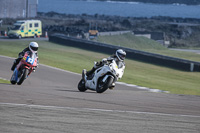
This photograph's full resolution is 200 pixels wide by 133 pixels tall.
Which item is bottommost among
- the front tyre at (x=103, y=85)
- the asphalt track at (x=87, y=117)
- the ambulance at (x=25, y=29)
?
the ambulance at (x=25, y=29)

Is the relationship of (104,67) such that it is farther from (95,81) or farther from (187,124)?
(187,124)

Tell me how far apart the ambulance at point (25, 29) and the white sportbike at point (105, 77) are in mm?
37184

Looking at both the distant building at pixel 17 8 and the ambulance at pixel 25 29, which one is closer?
the ambulance at pixel 25 29

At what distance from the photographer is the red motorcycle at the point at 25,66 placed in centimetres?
1335

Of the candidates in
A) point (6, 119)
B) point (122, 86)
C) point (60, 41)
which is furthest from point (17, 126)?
point (60, 41)

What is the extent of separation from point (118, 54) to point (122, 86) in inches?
310

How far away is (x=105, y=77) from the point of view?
1177cm

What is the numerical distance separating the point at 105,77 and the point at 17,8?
79.8 metres

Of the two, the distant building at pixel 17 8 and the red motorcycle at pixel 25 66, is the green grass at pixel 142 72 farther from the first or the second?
the distant building at pixel 17 8

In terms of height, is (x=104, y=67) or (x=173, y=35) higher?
(x=104, y=67)

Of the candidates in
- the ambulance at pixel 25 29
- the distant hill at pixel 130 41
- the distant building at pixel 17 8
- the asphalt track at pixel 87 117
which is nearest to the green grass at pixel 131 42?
the distant hill at pixel 130 41

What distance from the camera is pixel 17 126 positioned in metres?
5.90

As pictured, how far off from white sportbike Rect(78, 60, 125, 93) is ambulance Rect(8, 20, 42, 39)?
37.2 m

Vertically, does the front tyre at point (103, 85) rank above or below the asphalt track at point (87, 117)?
below
